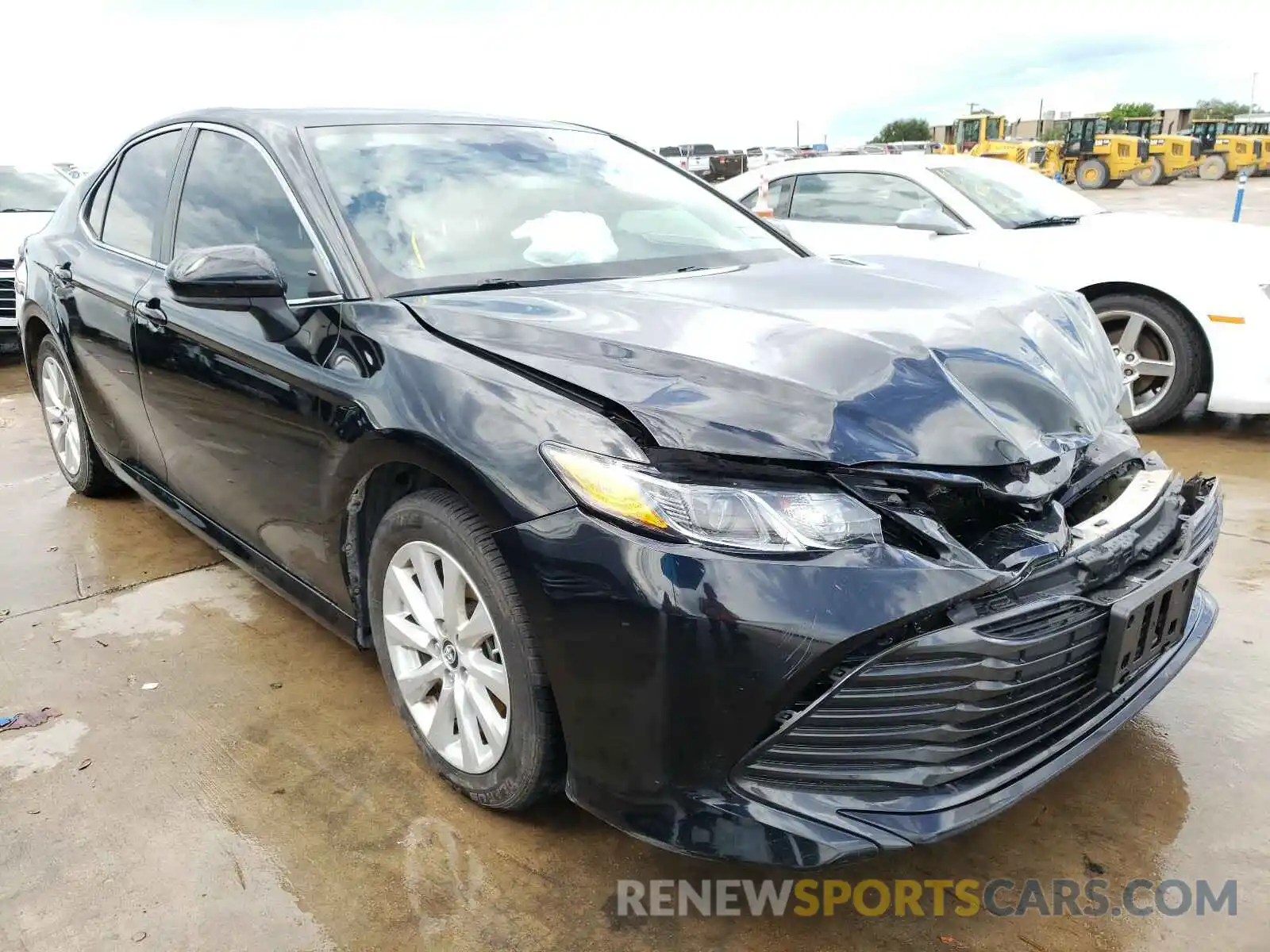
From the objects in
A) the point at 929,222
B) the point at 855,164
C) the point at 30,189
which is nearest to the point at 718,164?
the point at 30,189

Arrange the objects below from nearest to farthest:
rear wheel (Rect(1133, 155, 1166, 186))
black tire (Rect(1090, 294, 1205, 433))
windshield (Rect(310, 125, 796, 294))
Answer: windshield (Rect(310, 125, 796, 294)) → black tire (Rect(1090, 294, 1205, 433)) → rear wheel (Rect(1133, 155, 1166, 186))

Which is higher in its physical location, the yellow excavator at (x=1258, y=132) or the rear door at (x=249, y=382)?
the rear door at (x=249, y=382)

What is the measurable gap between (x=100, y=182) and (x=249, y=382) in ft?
6.29

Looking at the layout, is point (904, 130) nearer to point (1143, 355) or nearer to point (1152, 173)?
point (1152, 173)

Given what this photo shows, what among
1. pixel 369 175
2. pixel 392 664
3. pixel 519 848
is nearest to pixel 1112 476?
pixel 519 848

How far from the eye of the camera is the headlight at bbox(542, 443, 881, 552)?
1.66m

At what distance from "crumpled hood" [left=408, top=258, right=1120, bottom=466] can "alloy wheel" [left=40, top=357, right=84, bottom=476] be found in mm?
2803

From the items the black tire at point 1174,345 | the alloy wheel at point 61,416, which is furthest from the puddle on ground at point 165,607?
the black tire at point 1174,345

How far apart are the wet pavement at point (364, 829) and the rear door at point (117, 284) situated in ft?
2.58

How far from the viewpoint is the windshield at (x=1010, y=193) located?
5.78m

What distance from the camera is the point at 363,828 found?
221cm

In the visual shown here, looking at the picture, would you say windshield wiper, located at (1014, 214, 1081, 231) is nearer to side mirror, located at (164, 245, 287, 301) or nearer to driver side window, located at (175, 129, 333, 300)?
driver side window, located at (175, 129, 333, 300)

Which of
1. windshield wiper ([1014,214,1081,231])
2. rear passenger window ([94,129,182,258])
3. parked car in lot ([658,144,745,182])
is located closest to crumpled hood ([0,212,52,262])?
rear passenger window ([94,129,182,258])

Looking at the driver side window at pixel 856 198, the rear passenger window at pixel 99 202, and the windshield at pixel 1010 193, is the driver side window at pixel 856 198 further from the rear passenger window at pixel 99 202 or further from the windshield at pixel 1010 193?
the rear passenger window at pixel 99 202
